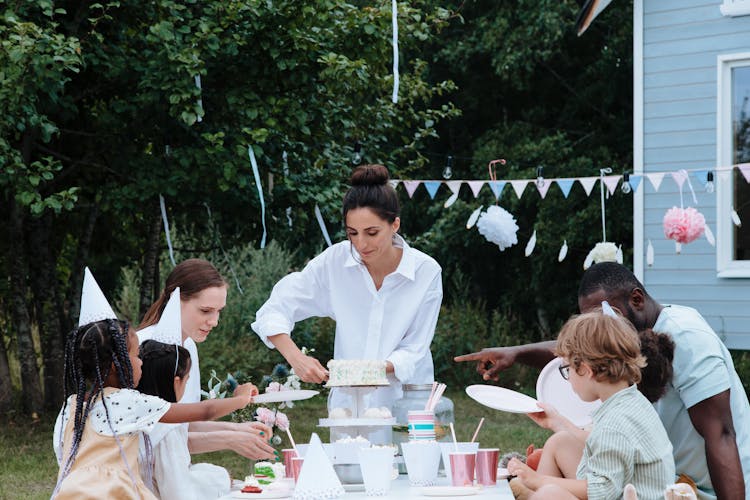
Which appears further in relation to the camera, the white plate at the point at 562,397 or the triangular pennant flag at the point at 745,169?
the triangular pennant flag at the point at 745,169

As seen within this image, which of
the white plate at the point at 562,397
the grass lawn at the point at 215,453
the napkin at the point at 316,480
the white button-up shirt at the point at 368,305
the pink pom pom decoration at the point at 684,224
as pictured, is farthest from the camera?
the pink pom pom decoration at the point at 684,224

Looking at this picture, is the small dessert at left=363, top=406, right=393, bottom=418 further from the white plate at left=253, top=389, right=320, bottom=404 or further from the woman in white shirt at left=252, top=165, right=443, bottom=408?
the woman in white shirt at left=252, top=165, right=443, bottom=408

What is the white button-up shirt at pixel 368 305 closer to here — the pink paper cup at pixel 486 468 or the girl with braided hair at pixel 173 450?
the girl with braided hair at pixel 173 450

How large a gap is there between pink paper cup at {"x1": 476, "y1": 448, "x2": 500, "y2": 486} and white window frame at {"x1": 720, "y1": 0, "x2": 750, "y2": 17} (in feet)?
26.8

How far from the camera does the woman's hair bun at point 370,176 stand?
382 cm

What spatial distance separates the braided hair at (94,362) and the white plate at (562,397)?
1.42 metres

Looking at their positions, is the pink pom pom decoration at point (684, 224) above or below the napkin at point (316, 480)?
above

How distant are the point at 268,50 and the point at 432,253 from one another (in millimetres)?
9024

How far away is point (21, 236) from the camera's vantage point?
9.55 m

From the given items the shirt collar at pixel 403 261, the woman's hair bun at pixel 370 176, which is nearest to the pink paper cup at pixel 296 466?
Answer: the shirt collar at pixel 403 261

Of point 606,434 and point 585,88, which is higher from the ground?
point 585,88

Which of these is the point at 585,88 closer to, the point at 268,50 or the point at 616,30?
the point at 616,30

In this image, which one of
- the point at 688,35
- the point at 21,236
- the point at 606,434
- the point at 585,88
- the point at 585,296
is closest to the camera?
the point at 606,434

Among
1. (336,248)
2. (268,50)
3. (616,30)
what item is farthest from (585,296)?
(616,30)
